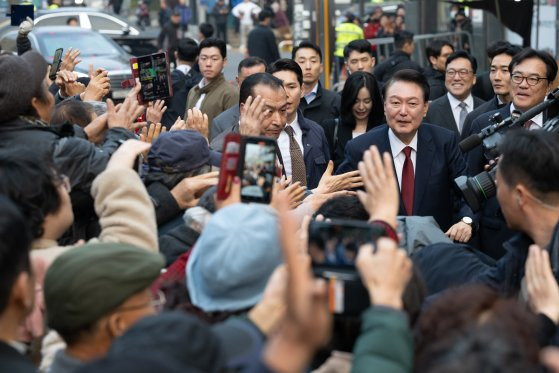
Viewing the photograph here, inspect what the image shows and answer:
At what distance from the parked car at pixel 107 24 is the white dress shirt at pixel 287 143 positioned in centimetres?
1509

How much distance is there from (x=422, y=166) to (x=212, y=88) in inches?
164

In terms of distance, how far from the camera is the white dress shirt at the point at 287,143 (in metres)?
7.37

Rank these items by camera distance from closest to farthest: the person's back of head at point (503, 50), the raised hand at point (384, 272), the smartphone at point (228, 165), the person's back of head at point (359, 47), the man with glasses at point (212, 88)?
1. the raised hand at point (384, 272)
2. the smartphone at point (228, 165)
3. the person's back of head at point (503, 50)
4. the man with glasses at point (212, 88)
5. the person's back of head at point (359, 47)

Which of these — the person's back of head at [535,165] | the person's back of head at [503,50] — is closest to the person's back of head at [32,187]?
the person's back of head at [535,165]

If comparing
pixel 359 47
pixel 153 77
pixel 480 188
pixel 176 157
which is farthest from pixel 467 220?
pixel 359 47

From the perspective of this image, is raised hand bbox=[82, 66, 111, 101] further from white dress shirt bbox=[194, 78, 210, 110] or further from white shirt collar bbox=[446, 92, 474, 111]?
white shirt collar bbox=[446, 92, 474, 111]

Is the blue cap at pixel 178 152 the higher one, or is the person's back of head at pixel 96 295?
the blue cap at pixel 178 152

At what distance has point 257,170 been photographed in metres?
3.88

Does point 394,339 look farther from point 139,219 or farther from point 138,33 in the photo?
point 138,33

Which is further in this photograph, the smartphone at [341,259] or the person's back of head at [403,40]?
the person's back of head at [403,40]

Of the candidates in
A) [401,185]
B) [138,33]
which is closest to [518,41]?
[138,33]

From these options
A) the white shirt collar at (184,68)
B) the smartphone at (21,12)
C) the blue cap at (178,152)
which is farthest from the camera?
the white shirt collar at (184,68)

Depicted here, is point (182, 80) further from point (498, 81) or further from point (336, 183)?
point (336, 183)

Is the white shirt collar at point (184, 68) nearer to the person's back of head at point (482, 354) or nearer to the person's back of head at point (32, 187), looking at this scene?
the person's back of head at point (32, 187)
